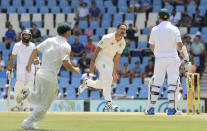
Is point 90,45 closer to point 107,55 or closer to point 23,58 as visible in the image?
point 23,58

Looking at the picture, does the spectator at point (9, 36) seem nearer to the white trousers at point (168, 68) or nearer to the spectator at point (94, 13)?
the spectator at point (94, 13)

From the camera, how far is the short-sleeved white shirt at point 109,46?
14.9 meters

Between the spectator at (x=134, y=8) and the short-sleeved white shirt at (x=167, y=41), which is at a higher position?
the spectator at (x=134, y=8)

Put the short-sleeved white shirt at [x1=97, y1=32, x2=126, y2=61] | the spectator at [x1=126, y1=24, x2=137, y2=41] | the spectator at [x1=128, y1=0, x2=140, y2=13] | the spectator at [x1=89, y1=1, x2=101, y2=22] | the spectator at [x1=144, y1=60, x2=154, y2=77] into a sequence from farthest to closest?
the spectator at [x1=89, y1=1, x2=101, y2=22]
the spectator at [x1=128, y1=0, x2=140, y2=13]
the spectator at [x1=126, y1=24, x2=137, y2=41]
the spectator at [x1=144, y1=60, x2=154, y2=77]
the short-sleeved white shirt at [x1=97, y1=32, x2=126, y2=61]

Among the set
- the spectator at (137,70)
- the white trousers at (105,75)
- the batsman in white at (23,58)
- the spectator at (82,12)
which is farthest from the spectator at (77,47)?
the white trousers at (105,75)

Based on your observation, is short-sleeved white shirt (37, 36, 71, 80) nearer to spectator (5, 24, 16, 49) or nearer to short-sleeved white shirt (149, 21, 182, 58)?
short-sleeved white shirt (149, 21, 182, 58)

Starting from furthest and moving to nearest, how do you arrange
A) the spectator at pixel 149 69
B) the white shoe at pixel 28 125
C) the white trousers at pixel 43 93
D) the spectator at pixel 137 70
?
the spectator at pixel 137 70 → the spectator at pixel 149 69 → the white trousers at pixel 43 93 → the white shoe at pixel 28 125

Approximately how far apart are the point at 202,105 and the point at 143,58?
5.38 meters

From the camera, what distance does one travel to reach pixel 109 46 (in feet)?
49.0

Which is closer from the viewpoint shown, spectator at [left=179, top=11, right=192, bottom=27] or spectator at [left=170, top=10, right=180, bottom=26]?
spectator at [left=170, top=10, right=180, bottom=26]

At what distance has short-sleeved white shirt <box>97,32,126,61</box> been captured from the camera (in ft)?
48.8

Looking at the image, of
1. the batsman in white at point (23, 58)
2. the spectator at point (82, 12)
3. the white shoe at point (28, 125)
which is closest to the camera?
the white shoe at point (28, 125)

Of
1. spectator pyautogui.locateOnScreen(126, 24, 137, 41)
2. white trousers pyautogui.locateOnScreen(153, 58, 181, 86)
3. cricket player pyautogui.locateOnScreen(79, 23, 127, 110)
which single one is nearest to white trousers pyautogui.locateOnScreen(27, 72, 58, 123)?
white trousers pyautogui.locateOnScreen(153, 58, 181, 86)

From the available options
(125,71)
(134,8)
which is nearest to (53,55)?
(125,71)
